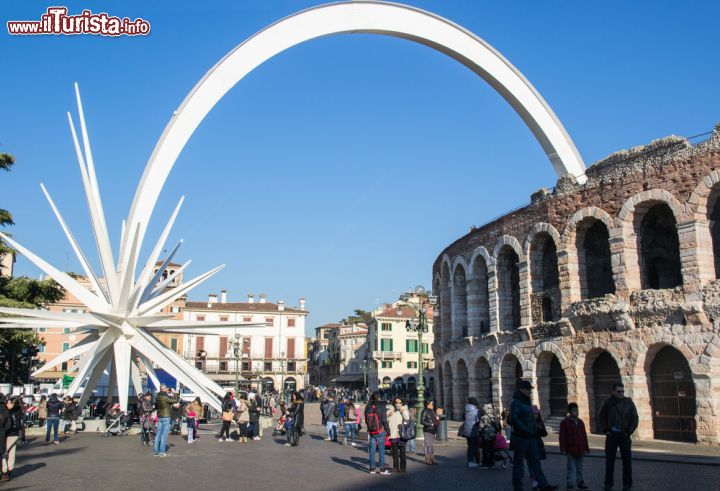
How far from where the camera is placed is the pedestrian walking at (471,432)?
13945 millimetres

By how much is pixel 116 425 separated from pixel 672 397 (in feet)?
64.1

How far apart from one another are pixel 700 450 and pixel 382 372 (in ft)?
204

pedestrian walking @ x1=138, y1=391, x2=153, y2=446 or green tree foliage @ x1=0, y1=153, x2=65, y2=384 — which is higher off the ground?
green tree foliage @ x1=0, y1=153, x2=65, y2=384

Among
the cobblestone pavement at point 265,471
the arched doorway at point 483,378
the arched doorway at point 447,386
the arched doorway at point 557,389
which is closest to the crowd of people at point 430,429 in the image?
the cobblestone pavement at point 265,471

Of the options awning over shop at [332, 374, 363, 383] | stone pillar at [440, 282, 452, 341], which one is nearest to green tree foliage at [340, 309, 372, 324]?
awning over shop at [332, 374, 363, 383]

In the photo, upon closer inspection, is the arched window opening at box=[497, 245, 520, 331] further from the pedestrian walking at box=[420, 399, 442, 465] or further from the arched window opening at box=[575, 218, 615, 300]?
the pedestrian walking at box=[420, 399, 442, 465]

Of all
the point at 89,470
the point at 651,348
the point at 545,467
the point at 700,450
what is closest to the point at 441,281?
the point at 651,348

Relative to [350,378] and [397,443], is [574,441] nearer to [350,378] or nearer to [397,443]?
[397,443]

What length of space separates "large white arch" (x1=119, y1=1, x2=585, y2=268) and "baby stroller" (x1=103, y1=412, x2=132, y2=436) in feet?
18.8

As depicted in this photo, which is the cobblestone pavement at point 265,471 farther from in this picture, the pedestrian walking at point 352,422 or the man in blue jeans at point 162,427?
the pedestrian walking at point 352,422

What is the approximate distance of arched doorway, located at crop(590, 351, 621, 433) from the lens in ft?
71.9

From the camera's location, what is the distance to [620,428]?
32.8 ft

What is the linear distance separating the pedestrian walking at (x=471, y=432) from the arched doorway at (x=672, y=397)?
8621 millimetres

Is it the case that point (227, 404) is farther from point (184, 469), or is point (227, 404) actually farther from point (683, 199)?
point (683, 199)
